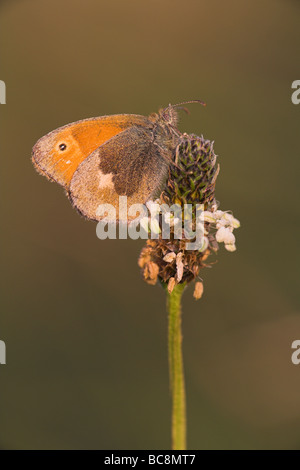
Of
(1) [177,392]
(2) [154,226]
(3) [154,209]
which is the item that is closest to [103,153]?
(3) [154,209]

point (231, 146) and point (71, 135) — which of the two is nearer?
point (71, 135)

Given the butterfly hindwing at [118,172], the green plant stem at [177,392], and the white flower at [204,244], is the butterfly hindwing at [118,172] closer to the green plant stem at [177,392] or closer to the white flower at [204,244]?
the white flower at [204,244]

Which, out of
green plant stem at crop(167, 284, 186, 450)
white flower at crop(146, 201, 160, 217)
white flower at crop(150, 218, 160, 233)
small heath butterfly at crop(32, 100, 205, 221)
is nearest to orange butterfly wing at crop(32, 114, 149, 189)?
small heath butterfly at crop(32, 100, 205, 221)

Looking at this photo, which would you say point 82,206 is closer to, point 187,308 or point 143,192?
point 143,192

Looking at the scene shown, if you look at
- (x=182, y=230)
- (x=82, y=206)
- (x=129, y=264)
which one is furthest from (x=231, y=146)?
(x=182, y=230)

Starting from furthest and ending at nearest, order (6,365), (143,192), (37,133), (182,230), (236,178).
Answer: (37,133)
(236,178)
(6,365)
(143,192)
(182,230)

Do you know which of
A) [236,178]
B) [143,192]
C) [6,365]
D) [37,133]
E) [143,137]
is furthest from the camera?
[37,133]

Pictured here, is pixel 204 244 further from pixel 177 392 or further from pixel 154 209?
pixel 177 392

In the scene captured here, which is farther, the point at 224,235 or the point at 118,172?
the point at 118,172
